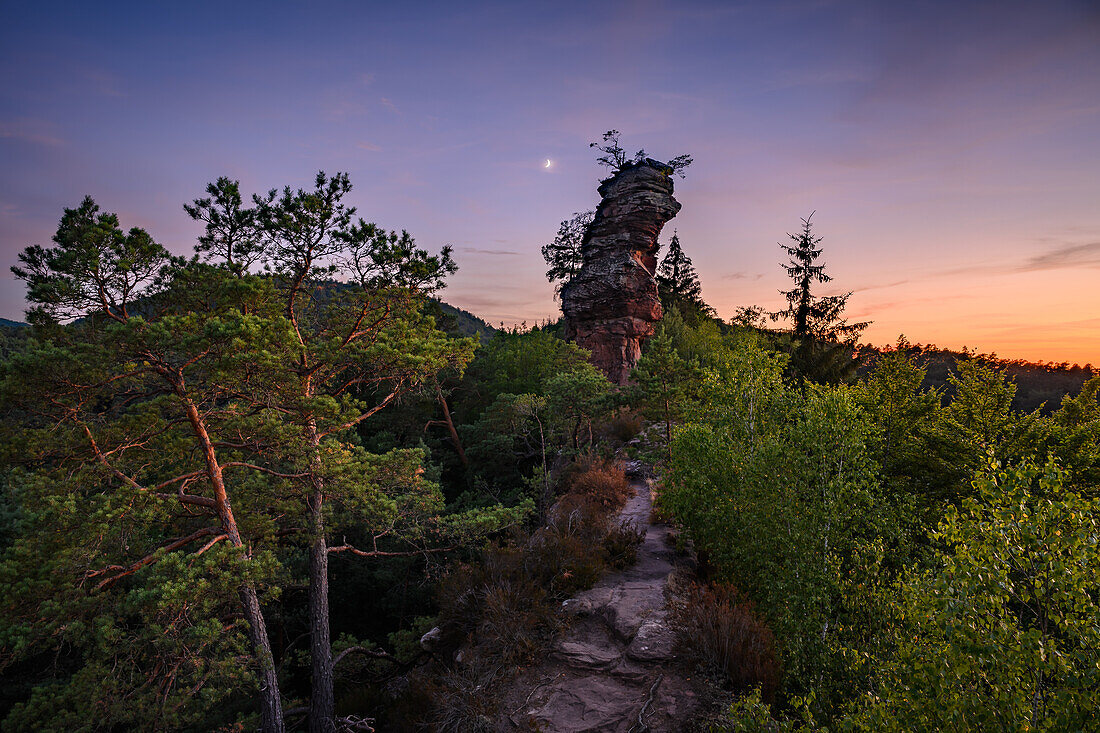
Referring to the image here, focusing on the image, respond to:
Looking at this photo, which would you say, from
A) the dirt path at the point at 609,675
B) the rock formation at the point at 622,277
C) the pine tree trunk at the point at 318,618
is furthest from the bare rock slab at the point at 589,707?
the rock formation at the point at 622,277

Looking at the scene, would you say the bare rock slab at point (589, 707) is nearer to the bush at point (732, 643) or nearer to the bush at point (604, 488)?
the bush at point (732, 643)

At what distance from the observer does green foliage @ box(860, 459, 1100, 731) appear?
3461 mm

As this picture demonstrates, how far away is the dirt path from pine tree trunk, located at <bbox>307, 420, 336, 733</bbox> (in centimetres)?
664

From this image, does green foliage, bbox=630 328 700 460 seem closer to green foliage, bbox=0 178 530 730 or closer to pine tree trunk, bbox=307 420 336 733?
green foliage, bbox=0 178 530 730

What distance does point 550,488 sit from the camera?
20.3 m

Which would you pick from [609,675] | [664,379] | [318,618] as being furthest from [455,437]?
[609,675]

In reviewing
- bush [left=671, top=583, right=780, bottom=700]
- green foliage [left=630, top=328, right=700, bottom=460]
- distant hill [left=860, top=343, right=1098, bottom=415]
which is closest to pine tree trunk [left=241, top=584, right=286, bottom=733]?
bush [left=671, top=583, right=780, bottom=700]

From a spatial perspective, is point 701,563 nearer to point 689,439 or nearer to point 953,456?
point 689,439

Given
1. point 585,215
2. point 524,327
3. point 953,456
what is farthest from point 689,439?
point 524,327

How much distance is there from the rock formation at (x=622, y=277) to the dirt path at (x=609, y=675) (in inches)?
1090

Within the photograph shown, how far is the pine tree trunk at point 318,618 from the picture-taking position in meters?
10.8

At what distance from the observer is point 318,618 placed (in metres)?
11.6

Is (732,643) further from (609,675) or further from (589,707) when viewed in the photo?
(589,707)

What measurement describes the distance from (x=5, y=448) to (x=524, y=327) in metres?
53.1
